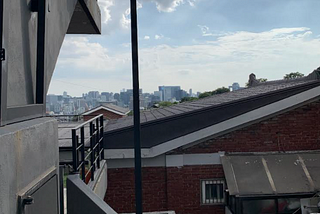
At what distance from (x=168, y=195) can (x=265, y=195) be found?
1861mm

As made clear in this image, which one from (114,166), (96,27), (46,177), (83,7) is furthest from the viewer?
(114,166)

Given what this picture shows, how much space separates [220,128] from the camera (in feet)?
19.9

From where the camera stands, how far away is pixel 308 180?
597 cm

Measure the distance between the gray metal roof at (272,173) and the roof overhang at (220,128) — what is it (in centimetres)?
67

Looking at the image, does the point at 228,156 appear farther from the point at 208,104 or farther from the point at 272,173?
the point at 208,104

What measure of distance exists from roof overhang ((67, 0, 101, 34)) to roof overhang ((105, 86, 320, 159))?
2016 mm

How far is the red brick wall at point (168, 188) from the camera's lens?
6.37 m

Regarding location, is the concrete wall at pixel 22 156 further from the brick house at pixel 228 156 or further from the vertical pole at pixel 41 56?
the brick house at pixel 228 156

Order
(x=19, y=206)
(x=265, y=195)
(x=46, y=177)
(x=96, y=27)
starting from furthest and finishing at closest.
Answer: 1. (x=265, y=195)
2. (x=96, y=27)
3. (x=46, y=177)
4. (x=19, y=206)

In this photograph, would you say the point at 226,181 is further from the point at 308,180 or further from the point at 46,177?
the point at 46,177

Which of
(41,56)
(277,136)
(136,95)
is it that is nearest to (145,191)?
(277,136)

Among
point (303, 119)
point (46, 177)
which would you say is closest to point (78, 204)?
point (46, 177)

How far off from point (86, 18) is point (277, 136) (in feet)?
14.4

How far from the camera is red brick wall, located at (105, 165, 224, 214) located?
6371 mm
